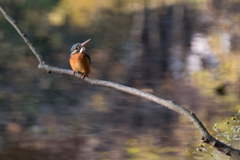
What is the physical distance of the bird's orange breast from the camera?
203cm

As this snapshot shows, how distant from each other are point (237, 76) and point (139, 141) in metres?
3.28

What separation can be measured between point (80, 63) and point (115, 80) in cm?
344

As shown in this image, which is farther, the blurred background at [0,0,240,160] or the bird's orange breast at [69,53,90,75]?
the blurred background at [0,0,240,160]

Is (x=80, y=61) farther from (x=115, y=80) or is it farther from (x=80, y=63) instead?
(x=115, y=80)

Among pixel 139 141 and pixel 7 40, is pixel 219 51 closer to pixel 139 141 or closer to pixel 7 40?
pixel 139 141

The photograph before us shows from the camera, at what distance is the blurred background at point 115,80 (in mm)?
3852

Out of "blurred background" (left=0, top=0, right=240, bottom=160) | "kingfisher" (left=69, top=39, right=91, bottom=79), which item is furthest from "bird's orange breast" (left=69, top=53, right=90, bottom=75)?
"blurred background" (left=0, top=0, right=240, bottom=160)

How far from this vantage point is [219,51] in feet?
24.2

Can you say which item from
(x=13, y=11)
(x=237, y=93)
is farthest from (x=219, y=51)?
(x=13, y=11)

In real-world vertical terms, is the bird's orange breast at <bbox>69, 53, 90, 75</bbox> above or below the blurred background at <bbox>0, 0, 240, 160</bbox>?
below

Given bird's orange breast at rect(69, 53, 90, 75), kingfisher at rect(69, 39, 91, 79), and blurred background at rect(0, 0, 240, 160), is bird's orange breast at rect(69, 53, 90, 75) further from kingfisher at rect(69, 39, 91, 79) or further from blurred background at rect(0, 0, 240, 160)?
blurred background at rect(0, 0, 240, 160)

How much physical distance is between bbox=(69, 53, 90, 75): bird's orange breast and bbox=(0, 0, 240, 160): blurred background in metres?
1.81

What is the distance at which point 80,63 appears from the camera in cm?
206

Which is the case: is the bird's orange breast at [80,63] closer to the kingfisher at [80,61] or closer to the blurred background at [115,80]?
the kingfisher at [80,61]
